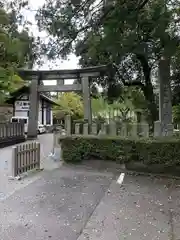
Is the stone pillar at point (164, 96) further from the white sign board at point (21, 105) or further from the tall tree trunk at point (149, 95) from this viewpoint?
the white sign board at point (21, 105)

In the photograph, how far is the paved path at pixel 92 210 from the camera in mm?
4215

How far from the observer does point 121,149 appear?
9078mm

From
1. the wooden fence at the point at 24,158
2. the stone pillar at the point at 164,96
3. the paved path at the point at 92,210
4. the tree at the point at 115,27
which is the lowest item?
the paved path at the point at 92,210

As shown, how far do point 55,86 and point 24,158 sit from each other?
12.2 metres

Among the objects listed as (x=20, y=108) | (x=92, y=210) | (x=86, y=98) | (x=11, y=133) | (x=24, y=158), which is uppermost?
(x=86, y=98)

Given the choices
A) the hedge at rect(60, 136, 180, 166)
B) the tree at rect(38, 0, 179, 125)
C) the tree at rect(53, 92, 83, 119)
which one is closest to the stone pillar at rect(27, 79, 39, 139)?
the tree at rect(53, 92, 83, 119)

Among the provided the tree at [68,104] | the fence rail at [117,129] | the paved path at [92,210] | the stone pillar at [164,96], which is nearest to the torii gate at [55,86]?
the fence rail at [117,129]

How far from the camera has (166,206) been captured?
550 cm

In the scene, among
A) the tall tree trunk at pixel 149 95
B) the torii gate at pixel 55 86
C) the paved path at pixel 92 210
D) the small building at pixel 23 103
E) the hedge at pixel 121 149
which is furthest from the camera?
the small building at pixel 23 103

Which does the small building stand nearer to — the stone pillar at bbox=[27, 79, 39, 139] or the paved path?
the stone pillar at bbox=[27, 79, 39, 139]

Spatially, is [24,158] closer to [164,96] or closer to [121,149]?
[121,149]

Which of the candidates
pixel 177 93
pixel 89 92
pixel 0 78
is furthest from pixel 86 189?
pixel 89 92

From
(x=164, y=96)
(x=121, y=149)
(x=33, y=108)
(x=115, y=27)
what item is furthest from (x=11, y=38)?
(x=33, y=108)

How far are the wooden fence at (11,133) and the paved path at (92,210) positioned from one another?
9.25 metres
